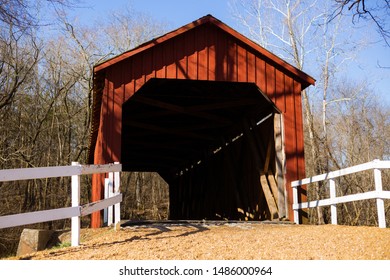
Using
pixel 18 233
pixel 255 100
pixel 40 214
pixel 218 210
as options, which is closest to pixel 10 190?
pixel 18 233

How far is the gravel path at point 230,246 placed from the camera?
4648 millimetres

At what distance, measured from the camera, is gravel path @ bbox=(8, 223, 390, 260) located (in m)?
4.65

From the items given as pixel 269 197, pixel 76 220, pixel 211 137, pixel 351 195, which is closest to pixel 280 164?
pixel 269 197

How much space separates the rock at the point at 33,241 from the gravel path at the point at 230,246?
1.00 meters

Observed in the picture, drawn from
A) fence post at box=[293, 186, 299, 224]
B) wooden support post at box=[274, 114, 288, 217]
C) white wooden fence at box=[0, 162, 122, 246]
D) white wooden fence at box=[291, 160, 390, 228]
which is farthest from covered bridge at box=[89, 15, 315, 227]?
white wooden fence at box=[0, 162, 122, 246]

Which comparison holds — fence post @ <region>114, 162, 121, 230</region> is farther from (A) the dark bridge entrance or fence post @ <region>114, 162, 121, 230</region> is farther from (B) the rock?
(A) the dark bridge entrance

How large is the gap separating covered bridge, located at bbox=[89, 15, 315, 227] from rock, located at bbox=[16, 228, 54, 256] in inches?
56.0

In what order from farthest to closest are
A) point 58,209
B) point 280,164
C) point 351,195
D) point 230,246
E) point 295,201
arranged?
point 280,164, point 295,201, point 351,195, point 58,209, point 230,246

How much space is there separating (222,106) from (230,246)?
22.7ft

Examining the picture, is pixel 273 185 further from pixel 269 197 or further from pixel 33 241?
pixel 33 241

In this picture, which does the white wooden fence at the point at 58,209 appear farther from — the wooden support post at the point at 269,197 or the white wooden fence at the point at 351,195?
the wooden support post at the point at 269,197

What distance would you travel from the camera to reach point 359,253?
467 cm

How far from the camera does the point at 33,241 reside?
7.12m

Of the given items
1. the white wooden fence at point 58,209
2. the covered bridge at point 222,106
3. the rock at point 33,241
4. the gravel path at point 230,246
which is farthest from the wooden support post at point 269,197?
the rock at point 33,241
